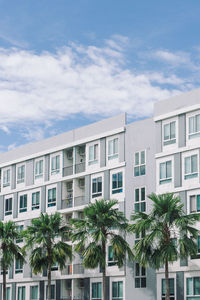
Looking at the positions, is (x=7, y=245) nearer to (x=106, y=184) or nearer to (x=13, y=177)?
(x=106, y=184)

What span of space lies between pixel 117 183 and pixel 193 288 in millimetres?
12618

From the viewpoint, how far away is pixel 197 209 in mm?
47781

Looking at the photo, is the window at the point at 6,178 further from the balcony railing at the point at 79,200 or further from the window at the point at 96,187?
the window at the point at 96,187

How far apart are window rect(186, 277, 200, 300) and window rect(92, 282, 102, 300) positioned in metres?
10.3

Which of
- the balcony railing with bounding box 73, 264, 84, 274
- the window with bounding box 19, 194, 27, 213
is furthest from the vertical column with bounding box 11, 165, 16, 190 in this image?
the balcony railing with bounding box 73, 264, 84, 274

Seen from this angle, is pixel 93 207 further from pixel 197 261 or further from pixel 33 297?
pixel 33 297

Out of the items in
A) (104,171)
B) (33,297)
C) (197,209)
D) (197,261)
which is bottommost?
(33,297)

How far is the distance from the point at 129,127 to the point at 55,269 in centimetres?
1565

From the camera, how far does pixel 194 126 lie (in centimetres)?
4941

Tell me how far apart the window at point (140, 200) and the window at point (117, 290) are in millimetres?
6279

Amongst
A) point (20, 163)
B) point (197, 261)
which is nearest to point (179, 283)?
point (197, 261)

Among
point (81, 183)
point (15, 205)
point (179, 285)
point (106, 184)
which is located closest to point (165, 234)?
point (179, 285)

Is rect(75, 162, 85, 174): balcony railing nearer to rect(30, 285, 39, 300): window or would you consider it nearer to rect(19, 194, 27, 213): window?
rect(19, 194, 27, 213): window

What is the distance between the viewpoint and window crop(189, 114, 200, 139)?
161 ft
